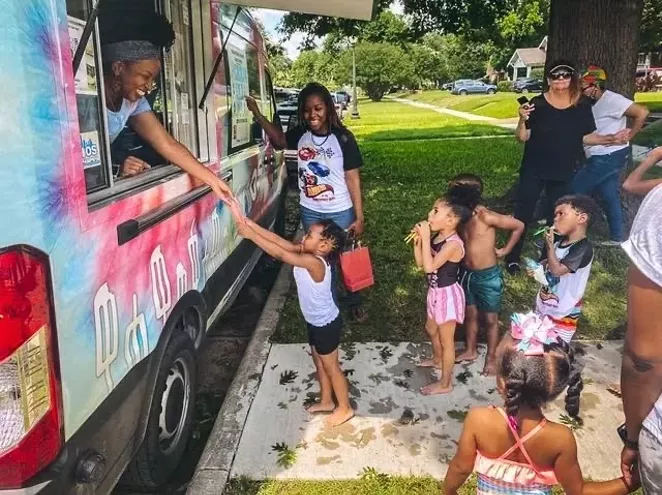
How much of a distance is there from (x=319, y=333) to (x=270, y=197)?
2.64 m

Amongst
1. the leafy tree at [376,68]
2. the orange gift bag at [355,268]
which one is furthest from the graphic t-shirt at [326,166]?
the leafy tree at [376,68]

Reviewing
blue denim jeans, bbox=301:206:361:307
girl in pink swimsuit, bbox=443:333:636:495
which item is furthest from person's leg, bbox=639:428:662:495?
blue denim jeans, bbox=301:206:361:307

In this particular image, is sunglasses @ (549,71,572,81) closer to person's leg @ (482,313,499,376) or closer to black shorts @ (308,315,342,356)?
person's leg @ (482,313,499,376)

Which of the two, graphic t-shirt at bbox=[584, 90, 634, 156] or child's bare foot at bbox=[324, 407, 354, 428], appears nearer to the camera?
child's bare foot at bbox=[324, 407, 354, 428]

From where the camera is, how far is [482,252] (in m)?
3.56

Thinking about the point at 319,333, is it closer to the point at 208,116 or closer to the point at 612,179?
the point at 208,116

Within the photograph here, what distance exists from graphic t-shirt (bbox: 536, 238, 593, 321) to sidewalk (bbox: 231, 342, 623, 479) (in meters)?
0.56

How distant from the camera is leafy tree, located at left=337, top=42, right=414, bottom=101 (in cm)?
6116

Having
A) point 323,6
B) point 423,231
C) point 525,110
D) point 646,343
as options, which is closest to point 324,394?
point 423,231

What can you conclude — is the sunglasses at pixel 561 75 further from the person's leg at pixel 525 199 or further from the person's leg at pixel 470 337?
the person's leg at pixel 470 337

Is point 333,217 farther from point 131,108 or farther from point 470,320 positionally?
point 131,108

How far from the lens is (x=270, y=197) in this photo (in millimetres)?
5555

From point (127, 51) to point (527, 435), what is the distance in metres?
2.14

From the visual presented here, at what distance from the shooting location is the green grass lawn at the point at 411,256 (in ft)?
14.7
